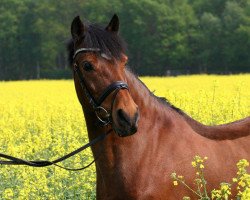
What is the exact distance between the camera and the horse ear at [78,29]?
426cm

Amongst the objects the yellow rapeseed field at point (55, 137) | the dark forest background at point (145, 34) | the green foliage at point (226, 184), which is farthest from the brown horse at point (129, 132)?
the dark forest background at point (145, 34)

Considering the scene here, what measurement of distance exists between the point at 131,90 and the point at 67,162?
→ 12.3 ft

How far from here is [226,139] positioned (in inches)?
179

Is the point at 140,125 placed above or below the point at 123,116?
below

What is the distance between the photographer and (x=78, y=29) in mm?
4281

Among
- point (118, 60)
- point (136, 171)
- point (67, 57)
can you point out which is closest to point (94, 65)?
point (118, 60)

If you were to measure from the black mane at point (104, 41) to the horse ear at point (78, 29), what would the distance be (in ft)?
0.13

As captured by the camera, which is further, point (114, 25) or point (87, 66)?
point (114, 25)

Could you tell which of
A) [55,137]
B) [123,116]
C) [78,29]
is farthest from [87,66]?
[55,137]

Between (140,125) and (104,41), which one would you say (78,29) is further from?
(140,125)

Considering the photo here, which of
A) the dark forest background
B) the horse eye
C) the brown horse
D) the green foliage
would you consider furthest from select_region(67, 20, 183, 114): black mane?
the dark forest background

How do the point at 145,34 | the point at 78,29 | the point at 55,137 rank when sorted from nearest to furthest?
the point at 78,29, the point at 55,137, the point at 145,34

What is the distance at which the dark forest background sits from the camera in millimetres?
64188

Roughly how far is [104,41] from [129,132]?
67cm
